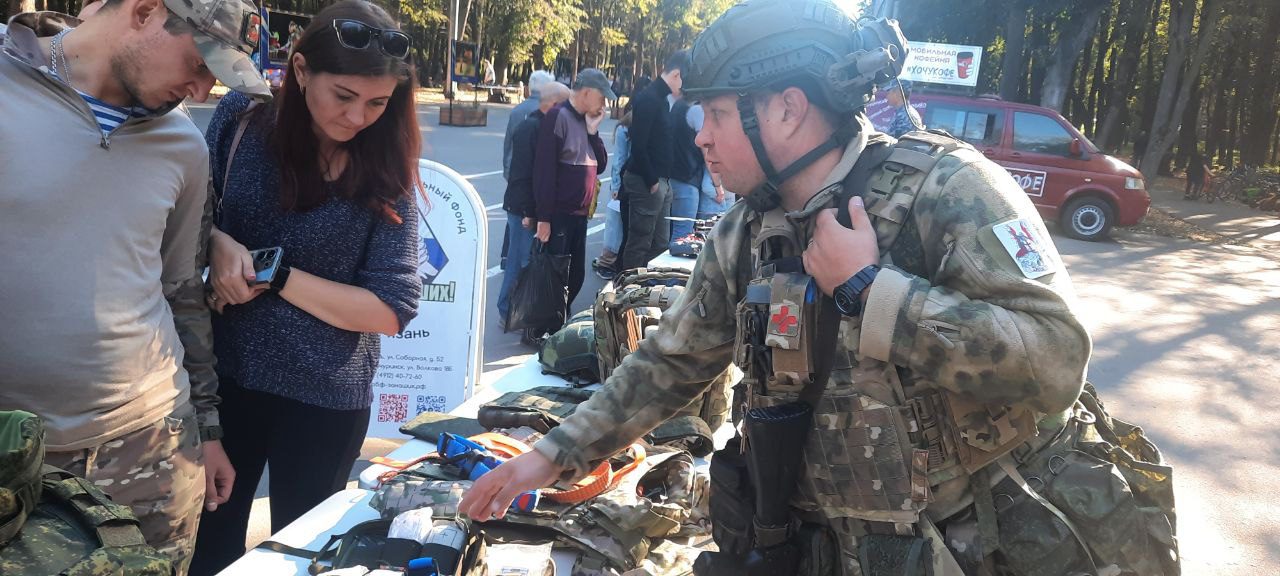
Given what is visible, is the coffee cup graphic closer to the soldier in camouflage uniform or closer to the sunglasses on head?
the sunglasses on head

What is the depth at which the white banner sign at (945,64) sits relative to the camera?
15984mm

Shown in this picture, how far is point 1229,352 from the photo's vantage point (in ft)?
26.2

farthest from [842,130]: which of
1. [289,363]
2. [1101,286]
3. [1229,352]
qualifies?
[1101,286]

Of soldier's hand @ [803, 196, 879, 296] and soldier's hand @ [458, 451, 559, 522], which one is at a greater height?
soldier's hand @ [803, 196, 879, 296]

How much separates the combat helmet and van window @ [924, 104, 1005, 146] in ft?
42.8

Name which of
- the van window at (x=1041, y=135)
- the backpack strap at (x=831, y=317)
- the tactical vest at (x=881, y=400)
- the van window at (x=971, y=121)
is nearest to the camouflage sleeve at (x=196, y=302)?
the tactical vest at (x=881, y=400)

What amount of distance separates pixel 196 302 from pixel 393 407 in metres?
2.24

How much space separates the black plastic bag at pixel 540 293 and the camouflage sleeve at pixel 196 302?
386cm

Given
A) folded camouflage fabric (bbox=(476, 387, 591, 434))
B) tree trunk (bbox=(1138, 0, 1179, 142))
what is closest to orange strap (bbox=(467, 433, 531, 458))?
folded camouflage fabric (bbox=(476, 387, 591, 434))

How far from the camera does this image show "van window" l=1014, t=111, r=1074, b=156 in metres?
14.0

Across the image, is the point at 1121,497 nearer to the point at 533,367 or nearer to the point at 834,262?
the point at 834,262

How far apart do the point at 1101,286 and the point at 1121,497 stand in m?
9.92

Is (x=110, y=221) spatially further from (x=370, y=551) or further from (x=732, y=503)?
(x=732, y=503)

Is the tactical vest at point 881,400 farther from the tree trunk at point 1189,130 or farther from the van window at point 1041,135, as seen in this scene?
the tree trunk at point 1189,130
